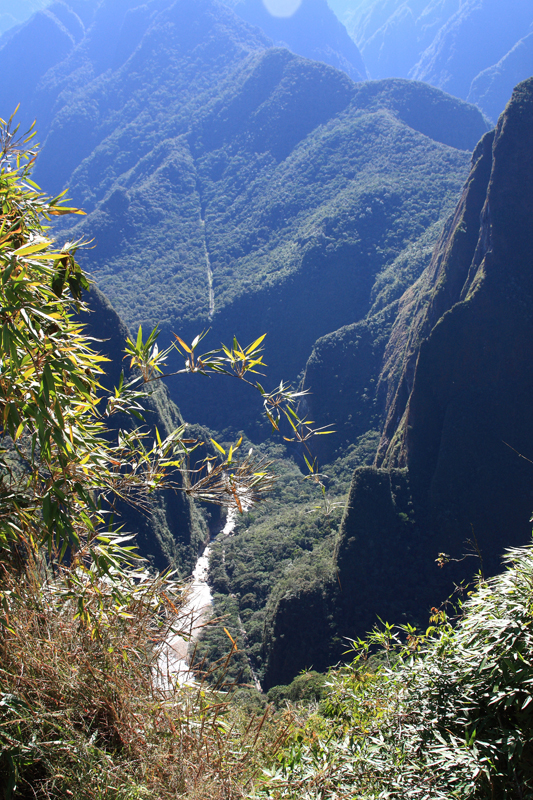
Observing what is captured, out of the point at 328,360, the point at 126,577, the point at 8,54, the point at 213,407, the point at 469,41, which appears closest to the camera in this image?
the point at 126,577

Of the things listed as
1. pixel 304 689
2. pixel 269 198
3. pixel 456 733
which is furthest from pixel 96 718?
pixel 269 198

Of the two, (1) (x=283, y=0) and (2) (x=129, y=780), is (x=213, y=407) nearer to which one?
(2) (x=129, y=780)

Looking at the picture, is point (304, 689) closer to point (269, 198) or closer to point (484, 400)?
point (484, 400)

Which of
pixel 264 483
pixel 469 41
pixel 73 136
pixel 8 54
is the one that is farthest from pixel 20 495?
pixel 469 41

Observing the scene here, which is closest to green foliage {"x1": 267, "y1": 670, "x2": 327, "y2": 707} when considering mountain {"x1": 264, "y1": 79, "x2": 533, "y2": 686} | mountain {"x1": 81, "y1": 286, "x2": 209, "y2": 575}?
mountain {"x1": 264, "y1": 79, "x2": 533, "y2": 686}

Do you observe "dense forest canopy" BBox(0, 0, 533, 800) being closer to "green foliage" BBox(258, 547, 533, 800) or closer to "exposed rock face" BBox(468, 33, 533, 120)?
"green foliage" BBox(258, 547, 533, 800)

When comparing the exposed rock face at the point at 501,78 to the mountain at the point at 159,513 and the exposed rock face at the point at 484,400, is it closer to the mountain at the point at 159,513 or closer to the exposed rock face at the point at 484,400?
Answer: the exposed rock face at the point at 484,400
